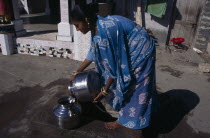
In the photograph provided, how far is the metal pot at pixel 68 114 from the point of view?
2.72m

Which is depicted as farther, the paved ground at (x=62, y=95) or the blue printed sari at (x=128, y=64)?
the paved ground at (x=62, y=95)

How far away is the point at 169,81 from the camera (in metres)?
4.81

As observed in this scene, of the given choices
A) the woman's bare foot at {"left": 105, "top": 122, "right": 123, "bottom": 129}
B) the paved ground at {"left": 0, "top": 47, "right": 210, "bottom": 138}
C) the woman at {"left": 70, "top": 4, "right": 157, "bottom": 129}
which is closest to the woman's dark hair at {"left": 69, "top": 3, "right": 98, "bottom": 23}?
the woman at {"left": 70, "top": 4, "right": 157, "bottom": 129}

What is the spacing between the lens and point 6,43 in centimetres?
611

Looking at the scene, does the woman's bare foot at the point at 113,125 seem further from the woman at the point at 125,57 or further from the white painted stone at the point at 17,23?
the white painted stone at the point at 17,23

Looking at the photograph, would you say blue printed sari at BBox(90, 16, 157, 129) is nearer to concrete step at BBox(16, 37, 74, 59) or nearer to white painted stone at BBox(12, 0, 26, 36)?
concrete step at BBox(16, 37, 74, 59)

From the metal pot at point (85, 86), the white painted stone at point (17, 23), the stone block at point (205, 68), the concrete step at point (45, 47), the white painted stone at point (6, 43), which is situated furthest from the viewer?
the white painted stone at point (17, 23)

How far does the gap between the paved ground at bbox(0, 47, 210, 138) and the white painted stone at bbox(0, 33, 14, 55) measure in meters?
0.25

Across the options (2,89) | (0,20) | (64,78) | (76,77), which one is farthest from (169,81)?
(0,20)

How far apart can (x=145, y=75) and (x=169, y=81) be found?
103 inches

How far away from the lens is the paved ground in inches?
116

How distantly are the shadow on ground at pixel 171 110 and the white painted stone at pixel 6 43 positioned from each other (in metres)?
4.90

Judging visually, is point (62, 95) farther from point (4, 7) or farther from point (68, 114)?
point (4, 7)

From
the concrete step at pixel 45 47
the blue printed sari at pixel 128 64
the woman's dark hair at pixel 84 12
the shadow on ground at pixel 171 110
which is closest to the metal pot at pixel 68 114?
the blue printed sari at pixel 128 64
